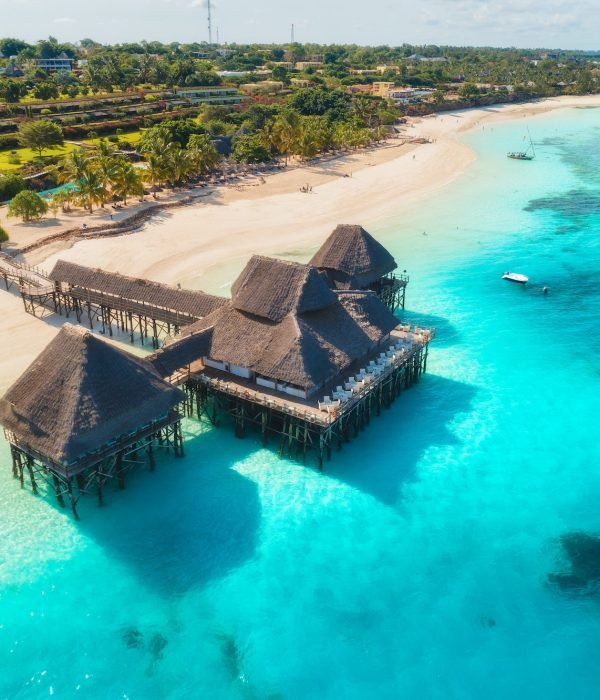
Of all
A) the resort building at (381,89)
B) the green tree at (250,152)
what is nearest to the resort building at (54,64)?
the resort building at (381,89)

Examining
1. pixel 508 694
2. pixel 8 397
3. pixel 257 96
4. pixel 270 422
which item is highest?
pixel 257 96

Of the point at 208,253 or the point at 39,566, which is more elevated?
the point at 208,253

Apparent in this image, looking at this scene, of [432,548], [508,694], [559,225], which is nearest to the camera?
[508,694]

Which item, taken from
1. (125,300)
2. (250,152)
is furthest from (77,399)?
(250,152)

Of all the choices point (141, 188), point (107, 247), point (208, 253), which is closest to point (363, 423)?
point (208, 253)

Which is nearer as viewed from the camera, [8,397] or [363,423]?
[8,397]

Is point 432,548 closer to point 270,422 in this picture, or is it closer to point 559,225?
point 270,422

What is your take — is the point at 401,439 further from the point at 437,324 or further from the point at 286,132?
the point at 286,132
